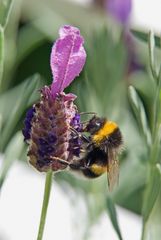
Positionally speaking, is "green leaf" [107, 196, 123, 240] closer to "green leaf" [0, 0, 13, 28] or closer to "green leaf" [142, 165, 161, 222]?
"green leaf" [142, 165, 161, 222]

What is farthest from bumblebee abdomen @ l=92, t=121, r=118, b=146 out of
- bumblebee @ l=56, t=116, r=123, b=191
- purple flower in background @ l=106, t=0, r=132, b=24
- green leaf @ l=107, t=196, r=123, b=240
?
purple flower in background @ l=106, t=0, r=132, b=24

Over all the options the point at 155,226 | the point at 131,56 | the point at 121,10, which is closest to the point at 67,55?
the point at 155,226

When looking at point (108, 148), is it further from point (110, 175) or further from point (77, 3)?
point (77, 3)

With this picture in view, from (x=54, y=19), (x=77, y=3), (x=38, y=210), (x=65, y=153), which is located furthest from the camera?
(x=77, y=3)

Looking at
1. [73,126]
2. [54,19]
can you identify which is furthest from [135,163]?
[73,126]

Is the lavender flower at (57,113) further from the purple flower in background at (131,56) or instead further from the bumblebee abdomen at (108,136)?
the purple flower in background at (131,56)
